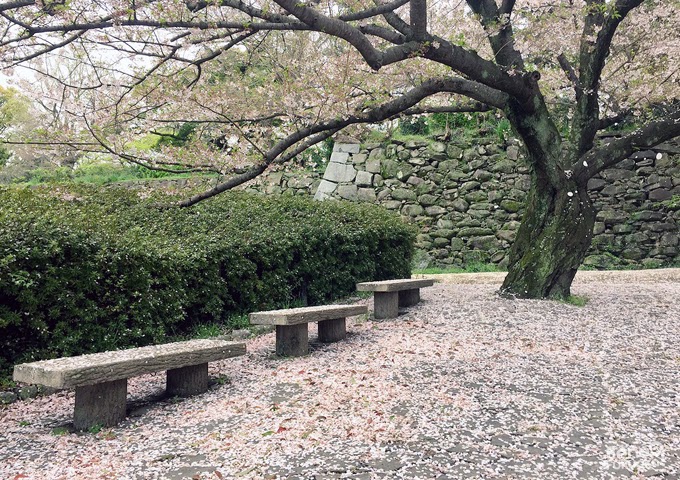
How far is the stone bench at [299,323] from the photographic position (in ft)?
15.0

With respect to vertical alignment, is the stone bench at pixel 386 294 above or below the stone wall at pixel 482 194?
below

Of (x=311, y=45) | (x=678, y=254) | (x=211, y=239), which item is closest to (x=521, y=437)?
(x=211, y=239)

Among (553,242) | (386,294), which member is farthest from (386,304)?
(553,242)

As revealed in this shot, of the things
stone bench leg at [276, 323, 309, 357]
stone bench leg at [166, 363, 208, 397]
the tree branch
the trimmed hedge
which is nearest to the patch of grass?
the trimmed hedge

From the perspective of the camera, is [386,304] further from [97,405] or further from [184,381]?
[97,405]

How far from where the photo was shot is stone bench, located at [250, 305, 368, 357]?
456 cm

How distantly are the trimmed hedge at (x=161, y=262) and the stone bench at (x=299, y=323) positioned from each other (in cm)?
98

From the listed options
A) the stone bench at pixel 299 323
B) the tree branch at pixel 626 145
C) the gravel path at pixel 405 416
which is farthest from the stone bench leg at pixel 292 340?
the tree branch at pixel 626 145

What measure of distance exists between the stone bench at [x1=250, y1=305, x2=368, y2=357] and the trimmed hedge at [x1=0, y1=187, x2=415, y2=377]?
98 cm

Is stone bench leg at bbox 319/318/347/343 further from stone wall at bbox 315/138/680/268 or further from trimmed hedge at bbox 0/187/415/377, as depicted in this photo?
stone wall at bbox 315/138/680/268

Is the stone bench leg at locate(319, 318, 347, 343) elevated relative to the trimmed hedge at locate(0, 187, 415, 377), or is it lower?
lower

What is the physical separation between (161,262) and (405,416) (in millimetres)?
2667

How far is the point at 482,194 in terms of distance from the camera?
12516 mm

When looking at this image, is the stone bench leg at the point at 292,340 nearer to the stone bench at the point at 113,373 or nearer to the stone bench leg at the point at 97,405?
the stone bench at the point at 113,373
